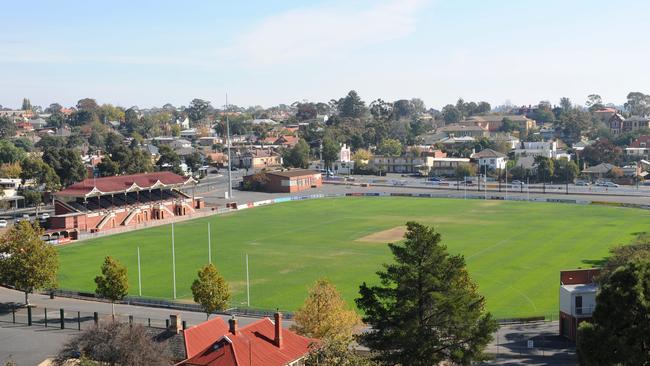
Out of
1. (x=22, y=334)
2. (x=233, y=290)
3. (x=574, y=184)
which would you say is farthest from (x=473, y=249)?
(x=574, y=184)

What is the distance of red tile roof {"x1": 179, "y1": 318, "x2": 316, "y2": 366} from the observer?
29.2 metres

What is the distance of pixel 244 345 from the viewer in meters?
29.9

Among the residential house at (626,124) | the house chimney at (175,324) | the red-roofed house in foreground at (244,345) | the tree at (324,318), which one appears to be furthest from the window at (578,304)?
the residential house at (626,124)

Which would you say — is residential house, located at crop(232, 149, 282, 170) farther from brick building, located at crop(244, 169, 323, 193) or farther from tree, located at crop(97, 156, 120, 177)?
tree, located at crop(97, 156, 120, 177)

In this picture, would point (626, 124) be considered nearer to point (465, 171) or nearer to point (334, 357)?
point (465, 171)

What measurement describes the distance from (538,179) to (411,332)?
347 feet

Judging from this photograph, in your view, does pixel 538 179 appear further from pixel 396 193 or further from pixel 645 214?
pixel 645 214

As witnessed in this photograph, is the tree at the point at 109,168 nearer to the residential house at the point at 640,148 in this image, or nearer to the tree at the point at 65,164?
the tree at the point at 65,164

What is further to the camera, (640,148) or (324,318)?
(640,148)

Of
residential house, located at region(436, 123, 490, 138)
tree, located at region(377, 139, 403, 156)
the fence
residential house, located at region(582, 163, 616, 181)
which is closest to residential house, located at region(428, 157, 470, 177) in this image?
tree, located at region(377, 139, 403, 156)

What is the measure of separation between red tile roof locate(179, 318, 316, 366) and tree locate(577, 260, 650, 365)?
1077cm

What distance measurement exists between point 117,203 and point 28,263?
40.4m

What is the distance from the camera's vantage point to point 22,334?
4172cm

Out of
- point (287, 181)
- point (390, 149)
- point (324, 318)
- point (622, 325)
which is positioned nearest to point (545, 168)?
point (287, 181)
